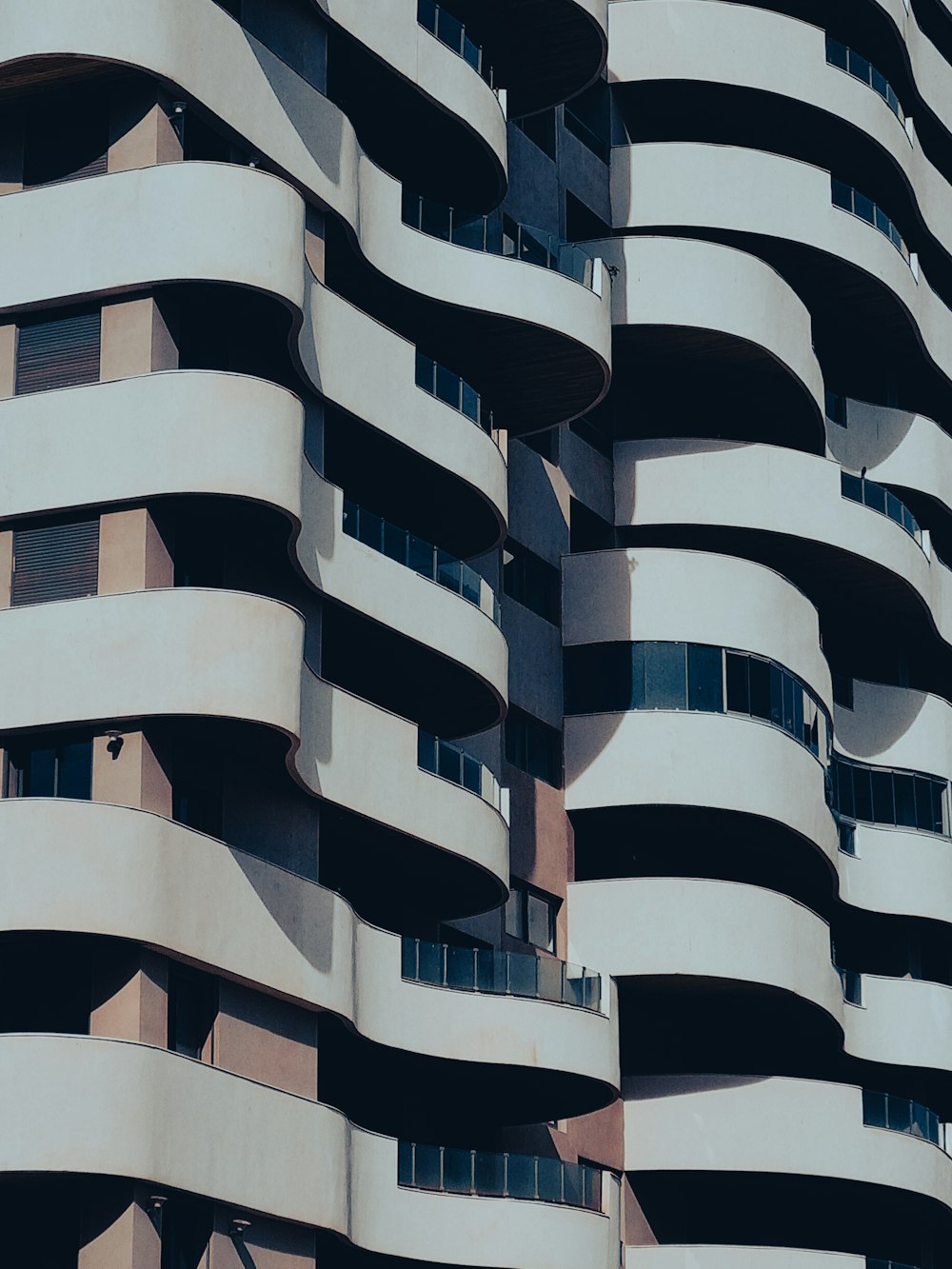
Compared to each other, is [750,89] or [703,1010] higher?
[750,89]

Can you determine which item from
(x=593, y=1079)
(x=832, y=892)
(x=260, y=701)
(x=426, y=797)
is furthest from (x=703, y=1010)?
(x=260, y=701)

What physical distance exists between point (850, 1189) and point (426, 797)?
16.2 m

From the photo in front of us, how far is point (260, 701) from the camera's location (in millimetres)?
39062

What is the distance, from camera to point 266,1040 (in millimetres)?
40312

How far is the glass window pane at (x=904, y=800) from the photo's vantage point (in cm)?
6116

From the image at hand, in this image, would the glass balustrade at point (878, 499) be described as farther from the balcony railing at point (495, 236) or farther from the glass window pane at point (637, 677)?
the balcony railing at point (495, 236)

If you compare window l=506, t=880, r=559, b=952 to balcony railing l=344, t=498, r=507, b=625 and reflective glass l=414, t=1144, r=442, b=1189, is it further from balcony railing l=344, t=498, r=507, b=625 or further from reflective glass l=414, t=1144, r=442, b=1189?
reflective glass l=414, t=1144, r=442, b=1189

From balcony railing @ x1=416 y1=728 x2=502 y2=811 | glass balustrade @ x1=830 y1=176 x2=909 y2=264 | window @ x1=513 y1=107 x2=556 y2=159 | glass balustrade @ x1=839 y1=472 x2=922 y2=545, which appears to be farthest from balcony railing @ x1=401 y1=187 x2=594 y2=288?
glass balustrade @ x1=830 y1=176 x2=909 y2=264

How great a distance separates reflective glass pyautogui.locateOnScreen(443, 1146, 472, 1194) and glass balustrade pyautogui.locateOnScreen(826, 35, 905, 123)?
27993mm

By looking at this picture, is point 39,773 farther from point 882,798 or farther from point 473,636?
point 882,798

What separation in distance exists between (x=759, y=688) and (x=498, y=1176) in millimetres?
13467

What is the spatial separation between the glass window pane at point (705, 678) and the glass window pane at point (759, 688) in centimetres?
74

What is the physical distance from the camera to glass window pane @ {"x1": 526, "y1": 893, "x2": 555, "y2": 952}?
51.8m

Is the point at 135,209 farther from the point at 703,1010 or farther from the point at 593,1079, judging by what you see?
the point at 703,1010
